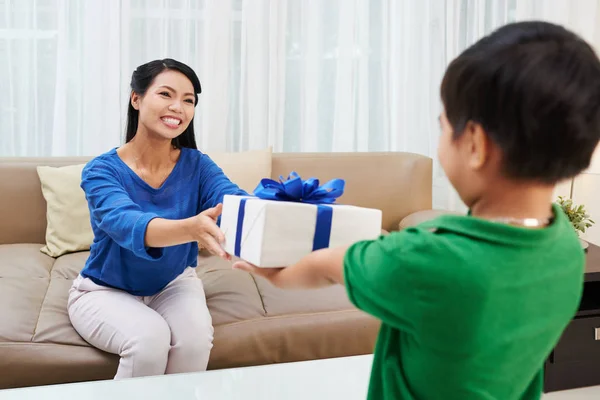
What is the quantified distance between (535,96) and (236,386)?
3.42 feet

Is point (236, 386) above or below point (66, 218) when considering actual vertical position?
below

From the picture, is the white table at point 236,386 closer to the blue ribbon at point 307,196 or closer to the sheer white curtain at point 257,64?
the blue ribbon at point 307,196

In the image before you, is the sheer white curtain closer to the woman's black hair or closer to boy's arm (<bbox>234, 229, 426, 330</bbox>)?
the woman's black hair

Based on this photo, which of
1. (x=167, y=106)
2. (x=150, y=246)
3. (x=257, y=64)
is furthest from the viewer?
(x=257, y=64)

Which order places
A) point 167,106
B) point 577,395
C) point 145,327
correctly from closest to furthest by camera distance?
1. point 145,327
2. point 167,106
3. point 577,395

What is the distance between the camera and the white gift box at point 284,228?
1.30 metres

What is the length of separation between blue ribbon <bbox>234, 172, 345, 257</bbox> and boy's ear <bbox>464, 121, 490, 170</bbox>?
0.54 meters

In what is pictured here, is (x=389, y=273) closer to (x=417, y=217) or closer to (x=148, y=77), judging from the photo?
(x=148, y=77)

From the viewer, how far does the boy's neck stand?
0.84 meters

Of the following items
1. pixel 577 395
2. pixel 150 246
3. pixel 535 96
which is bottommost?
pixel 577 395

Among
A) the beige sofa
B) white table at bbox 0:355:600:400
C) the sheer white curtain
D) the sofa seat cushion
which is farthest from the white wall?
white table at bbox 0:355:600:400

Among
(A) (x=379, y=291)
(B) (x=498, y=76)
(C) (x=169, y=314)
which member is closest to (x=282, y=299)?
(C) (x=169, y=314)

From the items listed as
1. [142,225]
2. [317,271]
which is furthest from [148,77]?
[317,271]

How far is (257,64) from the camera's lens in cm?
322
